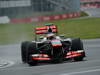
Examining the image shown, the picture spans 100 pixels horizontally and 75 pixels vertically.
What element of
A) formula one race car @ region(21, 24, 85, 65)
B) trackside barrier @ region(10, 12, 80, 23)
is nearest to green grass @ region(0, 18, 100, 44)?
trackside barrier @ region(10, 12, 80, 23)

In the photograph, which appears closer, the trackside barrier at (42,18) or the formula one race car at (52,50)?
the formula one race car at (52,50)

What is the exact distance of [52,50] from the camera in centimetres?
1337

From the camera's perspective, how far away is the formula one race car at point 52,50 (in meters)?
13.3

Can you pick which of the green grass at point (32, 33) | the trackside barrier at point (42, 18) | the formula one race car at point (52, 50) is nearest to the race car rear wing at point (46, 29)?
the formula one race car at point (52, 50)

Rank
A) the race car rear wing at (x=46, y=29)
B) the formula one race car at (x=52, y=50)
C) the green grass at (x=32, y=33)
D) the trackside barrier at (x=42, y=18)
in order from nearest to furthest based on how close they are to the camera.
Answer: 1. the formula one race car at (x=52, y=50)
2. the race car rear wing at (x=46, y=29)
3. the green grass at (x=32, y=33)
4. the trackside barrier at (x=42, y=18)

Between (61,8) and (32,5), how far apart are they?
144 inches

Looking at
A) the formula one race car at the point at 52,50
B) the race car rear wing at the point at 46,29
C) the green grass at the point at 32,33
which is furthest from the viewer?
the green grass at the point at 32,33

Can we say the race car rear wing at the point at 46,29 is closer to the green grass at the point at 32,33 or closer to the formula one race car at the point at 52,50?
the formula one race car at the point at 52,50

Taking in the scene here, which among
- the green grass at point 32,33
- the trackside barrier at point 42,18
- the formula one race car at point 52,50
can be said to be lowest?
the green grass at point 32,33

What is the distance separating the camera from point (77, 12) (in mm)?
52562

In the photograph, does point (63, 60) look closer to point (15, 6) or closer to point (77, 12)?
point (15, 6)

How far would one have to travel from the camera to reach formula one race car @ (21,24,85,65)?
13.3 meters

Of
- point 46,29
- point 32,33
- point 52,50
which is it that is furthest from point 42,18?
point 52,50

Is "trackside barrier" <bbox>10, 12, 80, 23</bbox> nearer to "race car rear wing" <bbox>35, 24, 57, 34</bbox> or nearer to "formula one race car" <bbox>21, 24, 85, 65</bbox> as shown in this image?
"race car rear wing" <bbox>35, 24, 57, 34</bbox>
